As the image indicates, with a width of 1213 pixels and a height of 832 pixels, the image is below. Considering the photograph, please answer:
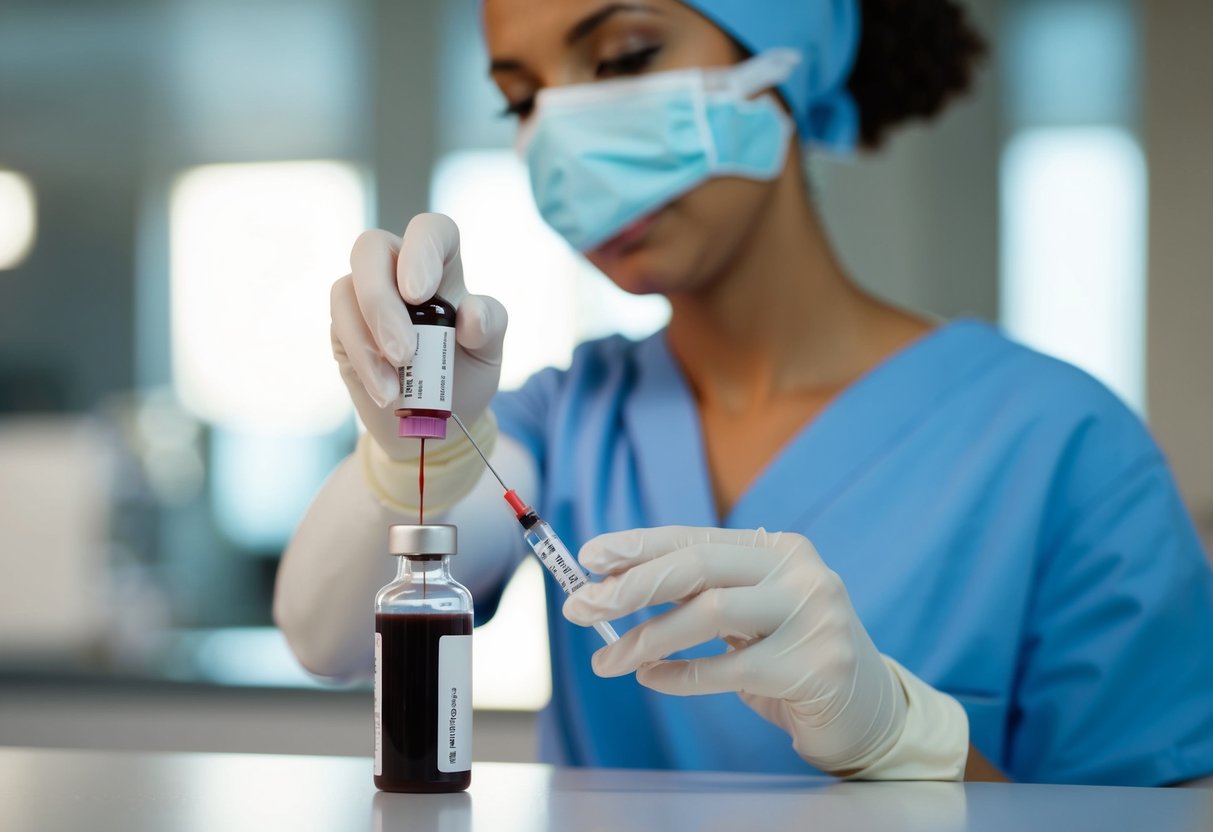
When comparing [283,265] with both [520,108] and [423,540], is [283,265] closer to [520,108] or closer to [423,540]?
[520,108]

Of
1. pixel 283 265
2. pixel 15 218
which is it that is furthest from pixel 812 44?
pixel 15 218

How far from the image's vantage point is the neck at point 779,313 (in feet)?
4.59

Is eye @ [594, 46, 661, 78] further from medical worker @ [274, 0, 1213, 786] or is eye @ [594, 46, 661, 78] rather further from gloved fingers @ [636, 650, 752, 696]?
gloved fingers @ [636, 650, 752, 696]

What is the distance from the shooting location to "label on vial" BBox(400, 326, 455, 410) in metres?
0.85

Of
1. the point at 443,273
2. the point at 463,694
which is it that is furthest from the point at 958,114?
the point at 463,694

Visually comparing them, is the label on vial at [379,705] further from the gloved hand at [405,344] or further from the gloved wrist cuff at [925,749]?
the gloved wrist cuff at [925,749]

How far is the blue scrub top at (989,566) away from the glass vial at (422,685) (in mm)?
413

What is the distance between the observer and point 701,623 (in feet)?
2.83

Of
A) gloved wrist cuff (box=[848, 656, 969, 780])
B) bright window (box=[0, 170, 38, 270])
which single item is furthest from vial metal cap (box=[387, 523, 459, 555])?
bright window (box=[0, 170, 38, 270])

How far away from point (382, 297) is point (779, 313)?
2.05ft

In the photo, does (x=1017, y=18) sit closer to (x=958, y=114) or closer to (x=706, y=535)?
(x=958, y=114)

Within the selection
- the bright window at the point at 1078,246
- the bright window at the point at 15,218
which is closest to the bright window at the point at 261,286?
the bright window at the point at 15,218

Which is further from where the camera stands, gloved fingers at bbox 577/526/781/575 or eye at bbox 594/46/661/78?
eye at bbox 594/46/661/78

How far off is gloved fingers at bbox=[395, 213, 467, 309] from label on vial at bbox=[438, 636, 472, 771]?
251 mm
